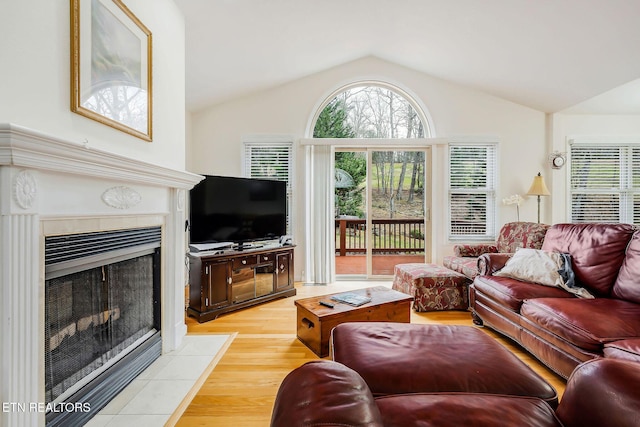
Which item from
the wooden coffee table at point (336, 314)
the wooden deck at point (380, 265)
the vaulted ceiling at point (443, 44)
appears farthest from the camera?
the wooden deck at point (380, 265)

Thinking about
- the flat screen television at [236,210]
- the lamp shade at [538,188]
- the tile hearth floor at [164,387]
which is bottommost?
the tile hearth floor at [164,387]

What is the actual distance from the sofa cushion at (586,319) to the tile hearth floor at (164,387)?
86.0 inches

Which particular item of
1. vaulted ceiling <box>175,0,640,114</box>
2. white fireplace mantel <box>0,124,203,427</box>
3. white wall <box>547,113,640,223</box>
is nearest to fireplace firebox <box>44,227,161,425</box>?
white fireplace mantel <box>0,124,203,427</box>

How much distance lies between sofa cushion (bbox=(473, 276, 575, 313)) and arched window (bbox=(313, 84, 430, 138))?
2454 mm

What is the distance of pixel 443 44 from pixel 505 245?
2421 mm

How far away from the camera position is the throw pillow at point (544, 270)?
2178mm

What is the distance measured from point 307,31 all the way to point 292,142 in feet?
4.48

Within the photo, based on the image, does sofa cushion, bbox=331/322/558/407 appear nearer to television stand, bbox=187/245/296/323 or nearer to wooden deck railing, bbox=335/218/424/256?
television stand, bbox=187/245/296/323

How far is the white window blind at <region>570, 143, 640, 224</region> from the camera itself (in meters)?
3.95

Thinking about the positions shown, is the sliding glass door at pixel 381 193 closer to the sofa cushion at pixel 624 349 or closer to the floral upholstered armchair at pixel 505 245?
the floral upholstered armchair at pixel 505 245

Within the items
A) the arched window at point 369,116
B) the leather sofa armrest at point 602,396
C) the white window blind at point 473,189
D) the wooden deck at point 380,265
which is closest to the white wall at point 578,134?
the white window blind at point 473,189

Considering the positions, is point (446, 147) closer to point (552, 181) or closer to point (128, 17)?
point (552, 181)

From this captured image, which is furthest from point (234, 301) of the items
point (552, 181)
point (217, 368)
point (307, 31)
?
point (552, 181)

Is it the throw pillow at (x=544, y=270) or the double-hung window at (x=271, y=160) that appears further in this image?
the double-hung window at (x=271, y=160)
